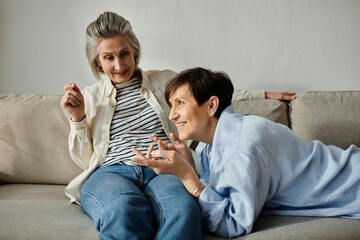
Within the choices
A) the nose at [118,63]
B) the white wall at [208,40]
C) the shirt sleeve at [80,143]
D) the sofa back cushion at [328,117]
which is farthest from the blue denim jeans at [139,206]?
the white wall at [208,40]

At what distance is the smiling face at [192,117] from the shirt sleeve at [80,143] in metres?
0.48

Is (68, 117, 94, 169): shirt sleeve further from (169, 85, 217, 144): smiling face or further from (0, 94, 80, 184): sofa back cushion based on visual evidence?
(169, 85, 217, 144): smiling face

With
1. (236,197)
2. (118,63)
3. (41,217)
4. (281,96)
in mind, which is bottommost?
(41,217)

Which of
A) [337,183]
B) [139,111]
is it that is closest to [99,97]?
[139,111]

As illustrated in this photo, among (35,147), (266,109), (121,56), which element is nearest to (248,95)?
(266,109)

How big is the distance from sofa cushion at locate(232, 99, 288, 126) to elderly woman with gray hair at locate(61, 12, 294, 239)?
7cm

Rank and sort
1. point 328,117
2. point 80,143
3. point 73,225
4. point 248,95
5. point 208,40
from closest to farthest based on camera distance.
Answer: point 73,225, point 80,143, point 328,117, point 248,95, point 208,40

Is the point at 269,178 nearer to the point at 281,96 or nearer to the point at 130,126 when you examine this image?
the point at 130,126

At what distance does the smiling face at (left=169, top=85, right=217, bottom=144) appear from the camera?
1.43 meters

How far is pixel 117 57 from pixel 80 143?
1.43 ft

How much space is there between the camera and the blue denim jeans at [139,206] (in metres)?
1.17

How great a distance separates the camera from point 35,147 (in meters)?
1.90

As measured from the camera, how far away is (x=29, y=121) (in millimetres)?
1907

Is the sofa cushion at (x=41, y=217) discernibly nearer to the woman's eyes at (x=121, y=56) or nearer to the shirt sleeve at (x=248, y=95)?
the woman's eyes at (x=121, y=56)
